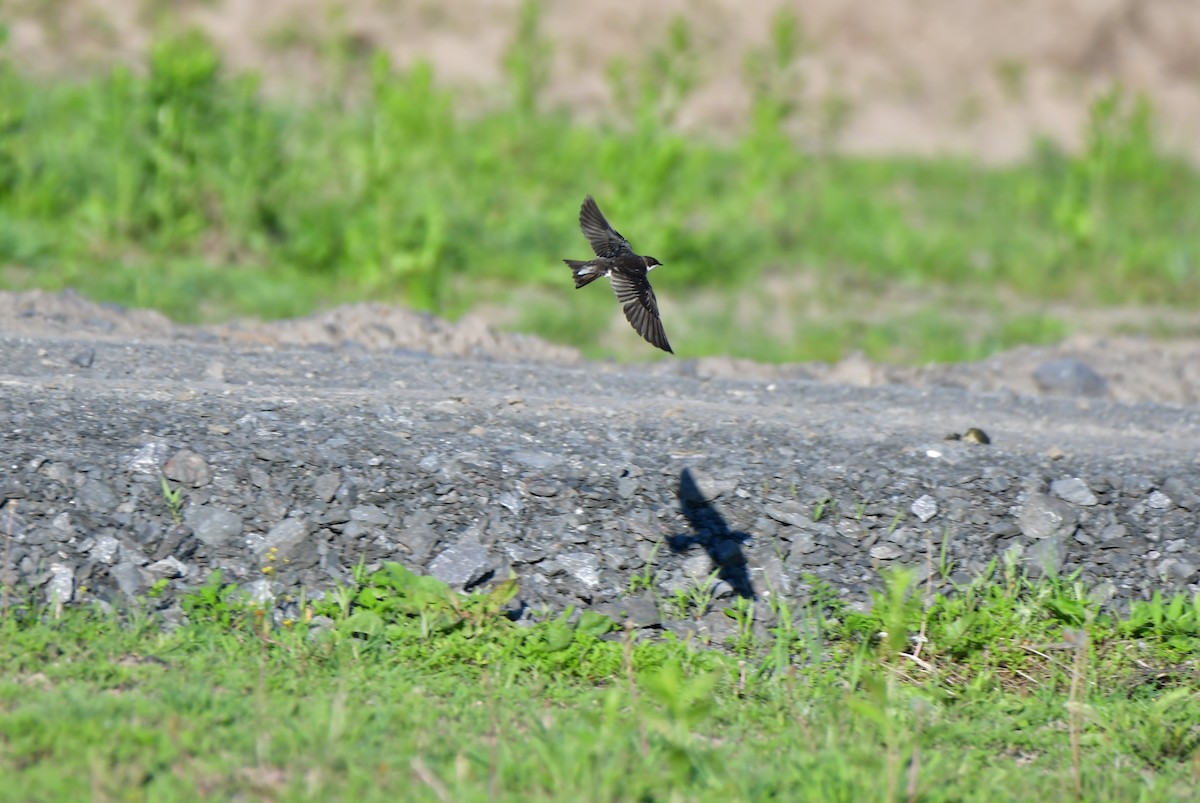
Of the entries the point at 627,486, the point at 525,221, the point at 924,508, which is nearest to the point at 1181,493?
the point at 924,508

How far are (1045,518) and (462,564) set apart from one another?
201 centimetres

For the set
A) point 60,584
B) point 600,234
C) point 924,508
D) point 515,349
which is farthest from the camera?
point 515,349

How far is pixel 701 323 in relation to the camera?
29.8 feet

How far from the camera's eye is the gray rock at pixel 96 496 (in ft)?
12.9

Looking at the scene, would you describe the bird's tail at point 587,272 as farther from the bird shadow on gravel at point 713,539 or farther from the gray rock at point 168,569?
the gray rock at point 168,569

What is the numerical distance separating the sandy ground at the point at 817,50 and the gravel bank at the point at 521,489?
9.11m

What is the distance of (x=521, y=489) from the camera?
14.1ft

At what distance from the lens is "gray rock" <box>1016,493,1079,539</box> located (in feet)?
14.9

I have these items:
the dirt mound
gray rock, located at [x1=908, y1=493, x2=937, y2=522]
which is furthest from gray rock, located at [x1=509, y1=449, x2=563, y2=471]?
the dirt mound

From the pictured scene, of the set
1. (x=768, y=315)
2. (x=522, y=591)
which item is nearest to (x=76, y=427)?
(x=522, y=591)

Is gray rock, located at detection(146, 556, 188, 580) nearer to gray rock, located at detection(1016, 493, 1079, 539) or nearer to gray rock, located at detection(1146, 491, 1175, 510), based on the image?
gray rock, located at detection(1016, 493, 1079, 539)

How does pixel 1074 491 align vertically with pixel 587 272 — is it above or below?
below

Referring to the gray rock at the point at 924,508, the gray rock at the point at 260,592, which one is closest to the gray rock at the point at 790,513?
the gray rock at the point at 924,508

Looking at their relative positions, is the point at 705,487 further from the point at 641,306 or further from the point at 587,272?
the point at 587,272
